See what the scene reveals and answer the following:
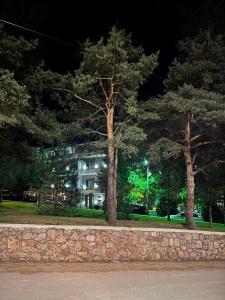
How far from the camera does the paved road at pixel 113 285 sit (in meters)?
8.95

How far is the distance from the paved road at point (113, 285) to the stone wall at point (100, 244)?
213 cm

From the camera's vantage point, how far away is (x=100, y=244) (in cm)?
1450

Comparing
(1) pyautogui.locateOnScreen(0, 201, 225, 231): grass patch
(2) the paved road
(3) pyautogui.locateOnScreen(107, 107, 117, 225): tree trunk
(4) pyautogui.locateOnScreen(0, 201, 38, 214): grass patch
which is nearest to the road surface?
(2) the paved road

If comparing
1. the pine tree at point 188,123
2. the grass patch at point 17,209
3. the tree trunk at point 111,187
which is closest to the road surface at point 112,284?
the tree trunk at point 111,187

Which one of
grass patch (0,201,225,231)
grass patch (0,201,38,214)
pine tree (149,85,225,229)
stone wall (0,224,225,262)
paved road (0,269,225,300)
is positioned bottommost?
paved road (0,269,225,300)

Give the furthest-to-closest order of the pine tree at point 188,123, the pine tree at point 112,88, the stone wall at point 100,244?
the pine tree at point 188,123, the pine tree at point 112,88, the stone wall at point 100,244

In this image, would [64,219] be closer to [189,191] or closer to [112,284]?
[189,191]

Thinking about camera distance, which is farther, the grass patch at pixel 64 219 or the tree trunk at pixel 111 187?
the tree trunk at pixel 111 187

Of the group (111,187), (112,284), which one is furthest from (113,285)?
(111,187)

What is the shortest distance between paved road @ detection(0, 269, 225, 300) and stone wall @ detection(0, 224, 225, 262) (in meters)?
2.13

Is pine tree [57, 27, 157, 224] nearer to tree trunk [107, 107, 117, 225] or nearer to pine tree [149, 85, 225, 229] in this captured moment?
tree trunk [107, 107, 117, 225]

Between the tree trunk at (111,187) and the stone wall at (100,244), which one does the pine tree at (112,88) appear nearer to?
the tree trunk at (111,187)

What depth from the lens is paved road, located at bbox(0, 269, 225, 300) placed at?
8945 millimetres

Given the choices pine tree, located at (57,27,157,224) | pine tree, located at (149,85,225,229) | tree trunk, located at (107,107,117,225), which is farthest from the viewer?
tree trunk, located at (107,107,117,225)
